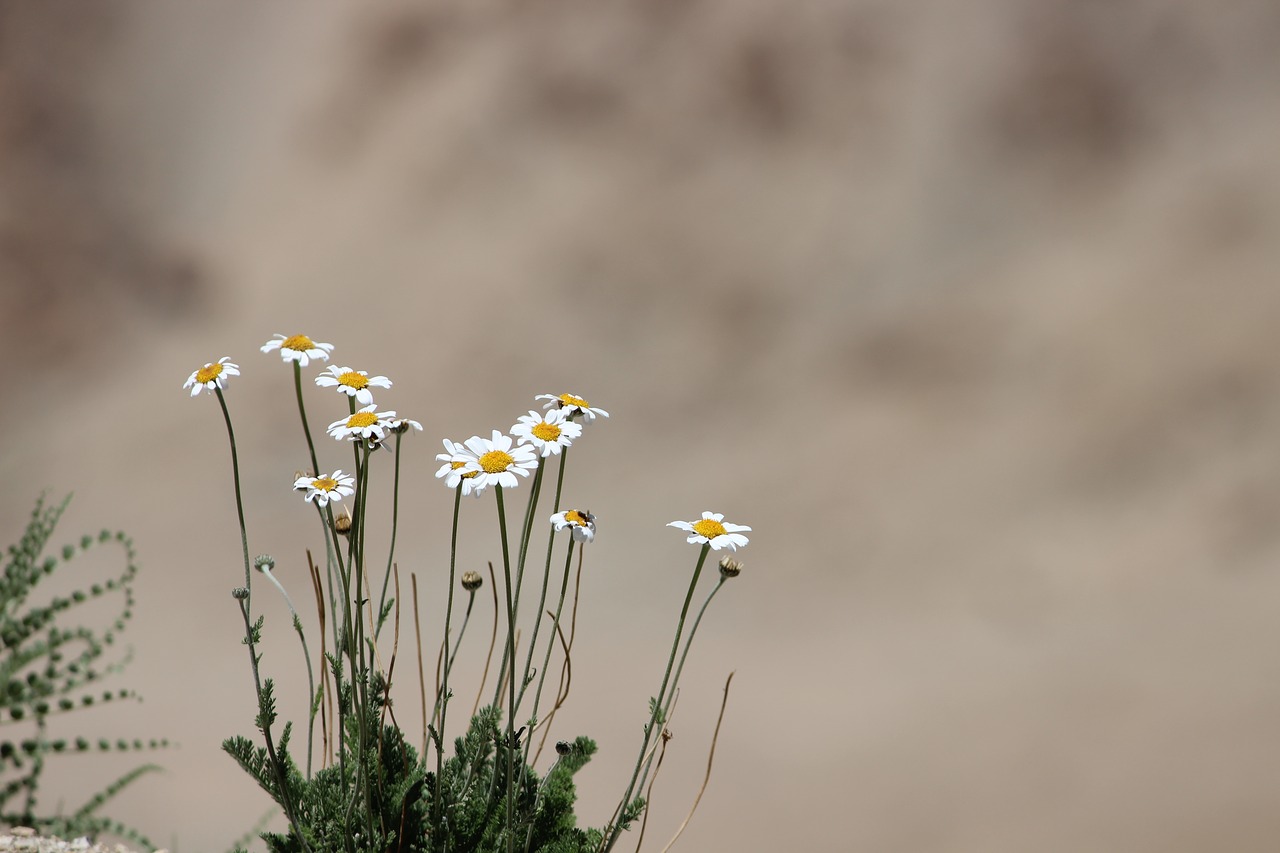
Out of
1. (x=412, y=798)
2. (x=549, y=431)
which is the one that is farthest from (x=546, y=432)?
(x=412, y=798)

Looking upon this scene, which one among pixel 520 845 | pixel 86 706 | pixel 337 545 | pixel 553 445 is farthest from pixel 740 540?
pixel 86 706

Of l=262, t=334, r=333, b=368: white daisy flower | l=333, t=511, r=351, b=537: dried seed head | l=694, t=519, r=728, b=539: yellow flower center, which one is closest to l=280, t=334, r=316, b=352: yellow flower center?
l=262, t=334, r=333, b=368: white daisy flower

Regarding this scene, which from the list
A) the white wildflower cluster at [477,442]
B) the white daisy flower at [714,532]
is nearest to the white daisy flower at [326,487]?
the white wildflower cluster at [477,442]

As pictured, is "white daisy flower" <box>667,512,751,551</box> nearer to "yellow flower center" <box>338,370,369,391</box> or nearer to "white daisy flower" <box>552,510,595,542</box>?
"white daisy flower" <box>552,510,595,542</box>

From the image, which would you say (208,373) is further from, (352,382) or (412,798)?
(412,798)

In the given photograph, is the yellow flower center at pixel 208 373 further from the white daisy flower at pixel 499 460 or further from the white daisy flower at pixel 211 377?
the white daisy flower at pixel 499 460

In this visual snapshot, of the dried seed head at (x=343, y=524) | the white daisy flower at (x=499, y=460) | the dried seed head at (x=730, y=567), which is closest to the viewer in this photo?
the white daisy flower at (x=499, y=460)
